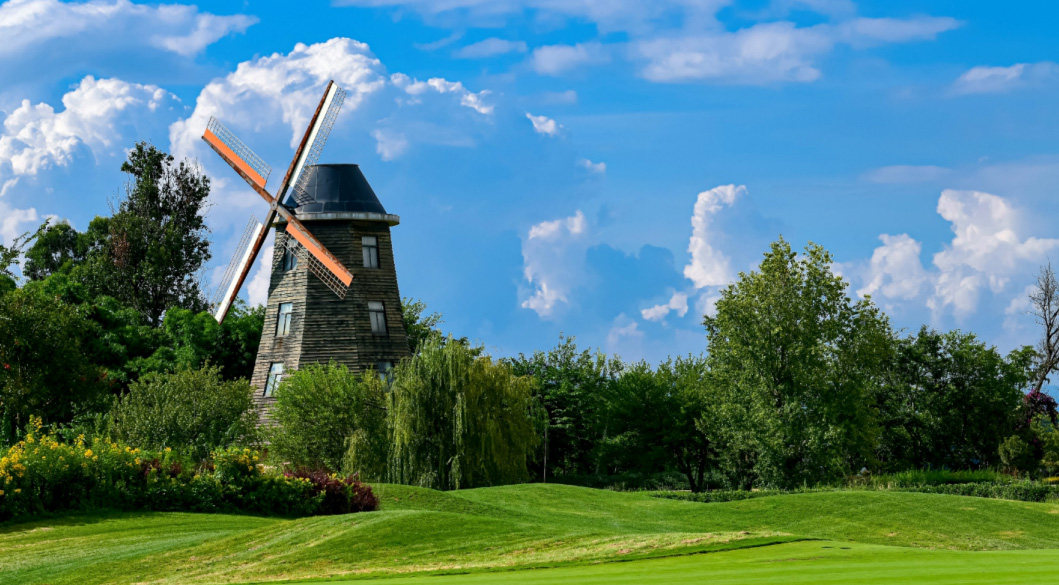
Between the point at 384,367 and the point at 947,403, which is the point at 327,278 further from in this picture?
the point at 947,403

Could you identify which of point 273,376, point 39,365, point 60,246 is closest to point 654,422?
point 273,376

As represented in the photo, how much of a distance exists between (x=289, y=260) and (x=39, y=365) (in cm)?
1162

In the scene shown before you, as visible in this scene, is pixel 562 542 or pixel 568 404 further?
pixel 568 404

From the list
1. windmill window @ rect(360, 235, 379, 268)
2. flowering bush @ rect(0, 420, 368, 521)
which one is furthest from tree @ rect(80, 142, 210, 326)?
flowering bush @ rect(0, 420, 368, 521)

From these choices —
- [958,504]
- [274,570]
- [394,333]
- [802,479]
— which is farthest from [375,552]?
[394,333]

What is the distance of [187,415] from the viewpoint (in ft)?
115

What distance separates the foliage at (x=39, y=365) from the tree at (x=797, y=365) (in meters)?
24.0

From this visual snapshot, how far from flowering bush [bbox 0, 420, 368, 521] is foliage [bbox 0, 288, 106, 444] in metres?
12.3

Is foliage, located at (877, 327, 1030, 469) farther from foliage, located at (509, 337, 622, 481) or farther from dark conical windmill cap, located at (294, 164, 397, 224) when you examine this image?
dark conical windmill cap, located at (294, 164, 397, 224)

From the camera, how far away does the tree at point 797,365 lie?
38031 mm

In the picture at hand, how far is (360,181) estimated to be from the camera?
47250 millimetres

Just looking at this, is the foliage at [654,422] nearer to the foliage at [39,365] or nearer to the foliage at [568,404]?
the foliage at [568,404]

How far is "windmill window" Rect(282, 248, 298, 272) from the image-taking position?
46.3m

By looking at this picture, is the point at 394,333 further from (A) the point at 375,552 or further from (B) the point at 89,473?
(A) the point at 375,552
